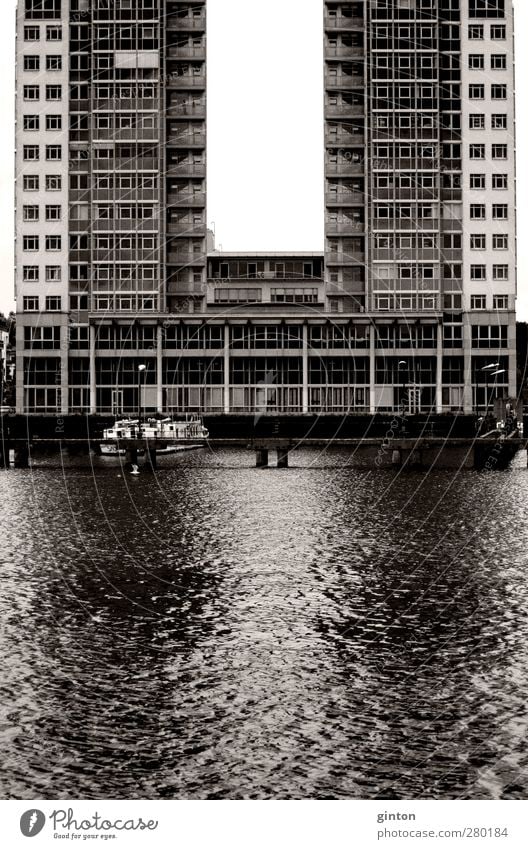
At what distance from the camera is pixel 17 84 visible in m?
123

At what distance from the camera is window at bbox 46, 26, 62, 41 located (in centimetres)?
12262

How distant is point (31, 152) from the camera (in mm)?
125625

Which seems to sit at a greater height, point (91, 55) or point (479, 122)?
point (91, 55)

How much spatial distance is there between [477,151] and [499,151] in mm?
2189

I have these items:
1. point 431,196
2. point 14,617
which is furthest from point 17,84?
point 14,617

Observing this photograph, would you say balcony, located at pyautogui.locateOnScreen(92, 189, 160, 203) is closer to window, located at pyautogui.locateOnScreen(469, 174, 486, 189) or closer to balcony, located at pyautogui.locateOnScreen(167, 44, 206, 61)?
balcony, located at pyautogui.locateOnScreen(167, 44, 206, 61)

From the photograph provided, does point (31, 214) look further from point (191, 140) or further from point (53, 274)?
point (191, 140)

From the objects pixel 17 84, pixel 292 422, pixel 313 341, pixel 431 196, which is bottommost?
pixel 292 422

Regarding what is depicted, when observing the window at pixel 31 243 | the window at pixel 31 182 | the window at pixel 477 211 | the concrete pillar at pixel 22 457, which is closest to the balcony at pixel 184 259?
the window at pixel 31 243

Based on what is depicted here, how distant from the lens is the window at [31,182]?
124812 mm
